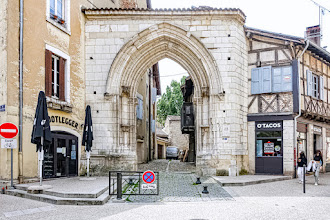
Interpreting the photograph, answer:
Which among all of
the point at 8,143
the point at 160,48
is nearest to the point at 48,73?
the point at 8,143

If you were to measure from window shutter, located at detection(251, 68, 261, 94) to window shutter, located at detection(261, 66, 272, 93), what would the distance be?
0.16 metres

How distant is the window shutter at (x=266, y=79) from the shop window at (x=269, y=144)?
1772 millimetres

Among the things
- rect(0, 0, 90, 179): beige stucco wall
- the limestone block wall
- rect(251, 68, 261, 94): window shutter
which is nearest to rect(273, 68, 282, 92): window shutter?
rect(251, 68, 261, 94): window shutter

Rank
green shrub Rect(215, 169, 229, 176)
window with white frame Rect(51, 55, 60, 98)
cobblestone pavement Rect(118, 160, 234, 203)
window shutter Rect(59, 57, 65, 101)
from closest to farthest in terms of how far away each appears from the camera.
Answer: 1. cobblestone pavement Rect(118, 160, 234, 203)
2. window with white frame Rect(51, 55, 60, 98)
3. window shutter Rect(59, 57, 65, 101)
4. green shrub Rect(215, 169, 229, 176)

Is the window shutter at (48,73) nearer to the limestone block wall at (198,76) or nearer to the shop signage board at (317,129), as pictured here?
the limestone block wall at (198,76)

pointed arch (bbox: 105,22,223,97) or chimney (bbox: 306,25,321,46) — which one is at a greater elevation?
chimney (bbox: 306,25,321,46)

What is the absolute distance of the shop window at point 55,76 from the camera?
39.7ft

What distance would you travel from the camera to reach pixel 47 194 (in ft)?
30.1

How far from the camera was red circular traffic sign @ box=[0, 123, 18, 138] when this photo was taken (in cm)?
957

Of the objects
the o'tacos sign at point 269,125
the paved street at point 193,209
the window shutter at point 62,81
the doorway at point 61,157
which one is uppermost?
the window shutter at point 62,81

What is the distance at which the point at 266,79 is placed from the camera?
1511 centimetres

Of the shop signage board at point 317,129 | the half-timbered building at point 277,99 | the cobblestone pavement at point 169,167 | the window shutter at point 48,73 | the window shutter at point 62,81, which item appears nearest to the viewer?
the window shutter at point 48,73

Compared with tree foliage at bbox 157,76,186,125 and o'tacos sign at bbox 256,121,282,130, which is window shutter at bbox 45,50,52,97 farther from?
tree foliage at bbox 157,76,186,125

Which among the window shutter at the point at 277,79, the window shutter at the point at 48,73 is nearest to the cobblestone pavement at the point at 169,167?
the window shutter at the point at 277,79
